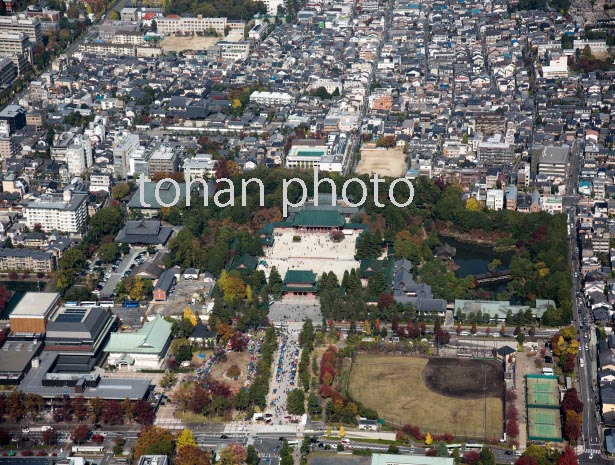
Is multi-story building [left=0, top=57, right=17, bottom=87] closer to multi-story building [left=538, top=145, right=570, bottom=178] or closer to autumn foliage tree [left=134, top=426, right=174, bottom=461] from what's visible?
multi-story building [left=538, top=145, right=570, bottom=178]

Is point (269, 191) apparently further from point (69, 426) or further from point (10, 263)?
point (69, 426)

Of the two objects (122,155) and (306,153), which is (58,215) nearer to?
(122,155)

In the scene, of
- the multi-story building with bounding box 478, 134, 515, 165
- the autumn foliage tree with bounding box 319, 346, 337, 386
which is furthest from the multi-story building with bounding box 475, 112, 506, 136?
the autumn foliage tree with bounding box 319, 346, 337, 386

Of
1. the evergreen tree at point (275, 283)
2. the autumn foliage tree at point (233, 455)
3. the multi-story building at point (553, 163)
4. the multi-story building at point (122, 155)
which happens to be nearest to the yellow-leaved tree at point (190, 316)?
the evergreen tree at point (275, 283)

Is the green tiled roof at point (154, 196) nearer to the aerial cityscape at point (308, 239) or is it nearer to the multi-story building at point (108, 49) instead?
the aerial cityscape at point (308, 239)

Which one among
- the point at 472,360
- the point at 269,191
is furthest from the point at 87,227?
the point at 472,360

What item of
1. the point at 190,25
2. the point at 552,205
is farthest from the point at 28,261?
the point at 190,25
